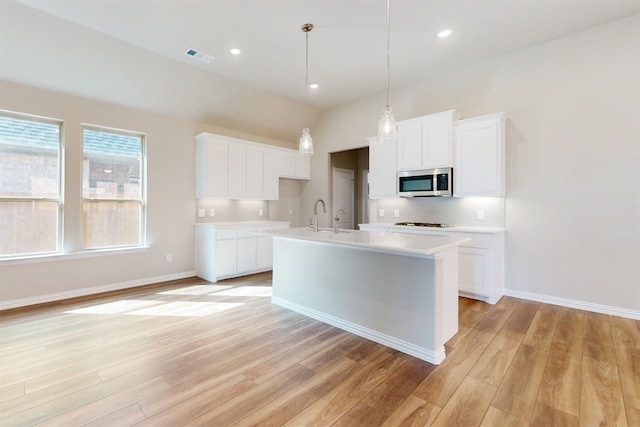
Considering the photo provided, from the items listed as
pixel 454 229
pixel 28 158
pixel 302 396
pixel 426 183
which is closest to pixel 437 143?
pixel 426 183

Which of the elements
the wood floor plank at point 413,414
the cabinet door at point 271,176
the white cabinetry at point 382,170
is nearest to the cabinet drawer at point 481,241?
the white cabinetry at point 382,170

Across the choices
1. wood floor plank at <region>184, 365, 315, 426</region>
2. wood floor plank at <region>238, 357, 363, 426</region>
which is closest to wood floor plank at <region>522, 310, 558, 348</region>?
wood floor plank at <region>238, 357, 363, 426</region>

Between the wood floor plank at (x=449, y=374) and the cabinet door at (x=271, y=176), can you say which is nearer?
the wood floor plank at (x=449, y=374)

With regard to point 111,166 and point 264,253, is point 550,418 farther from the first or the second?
point 111,166

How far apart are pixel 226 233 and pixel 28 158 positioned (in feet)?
8.61

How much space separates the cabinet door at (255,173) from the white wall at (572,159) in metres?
3.63

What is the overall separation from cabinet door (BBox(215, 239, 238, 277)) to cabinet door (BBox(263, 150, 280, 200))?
1.35 m

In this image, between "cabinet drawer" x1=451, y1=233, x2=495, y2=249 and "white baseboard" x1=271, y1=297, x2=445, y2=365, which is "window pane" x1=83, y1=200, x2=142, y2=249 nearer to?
"white baseboard" x1=271, y1=297, x2=445, y2=365

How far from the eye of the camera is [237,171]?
5289 millimetres

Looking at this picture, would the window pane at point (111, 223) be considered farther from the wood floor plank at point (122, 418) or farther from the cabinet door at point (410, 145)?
the cabinet door at point (410, 145)

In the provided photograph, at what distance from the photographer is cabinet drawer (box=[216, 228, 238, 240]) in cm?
472

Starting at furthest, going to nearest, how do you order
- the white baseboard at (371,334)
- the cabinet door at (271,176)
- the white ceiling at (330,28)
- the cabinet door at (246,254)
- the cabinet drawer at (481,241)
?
the cabinet door at (271,176) < the cabinet door at (246,254) < the cabinet drawer at (481,241) < the white ceiling at (330,28) < the white baseboard at (371,334)

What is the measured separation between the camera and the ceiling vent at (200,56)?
3.80 metres

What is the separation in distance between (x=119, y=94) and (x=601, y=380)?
19.5 feet
